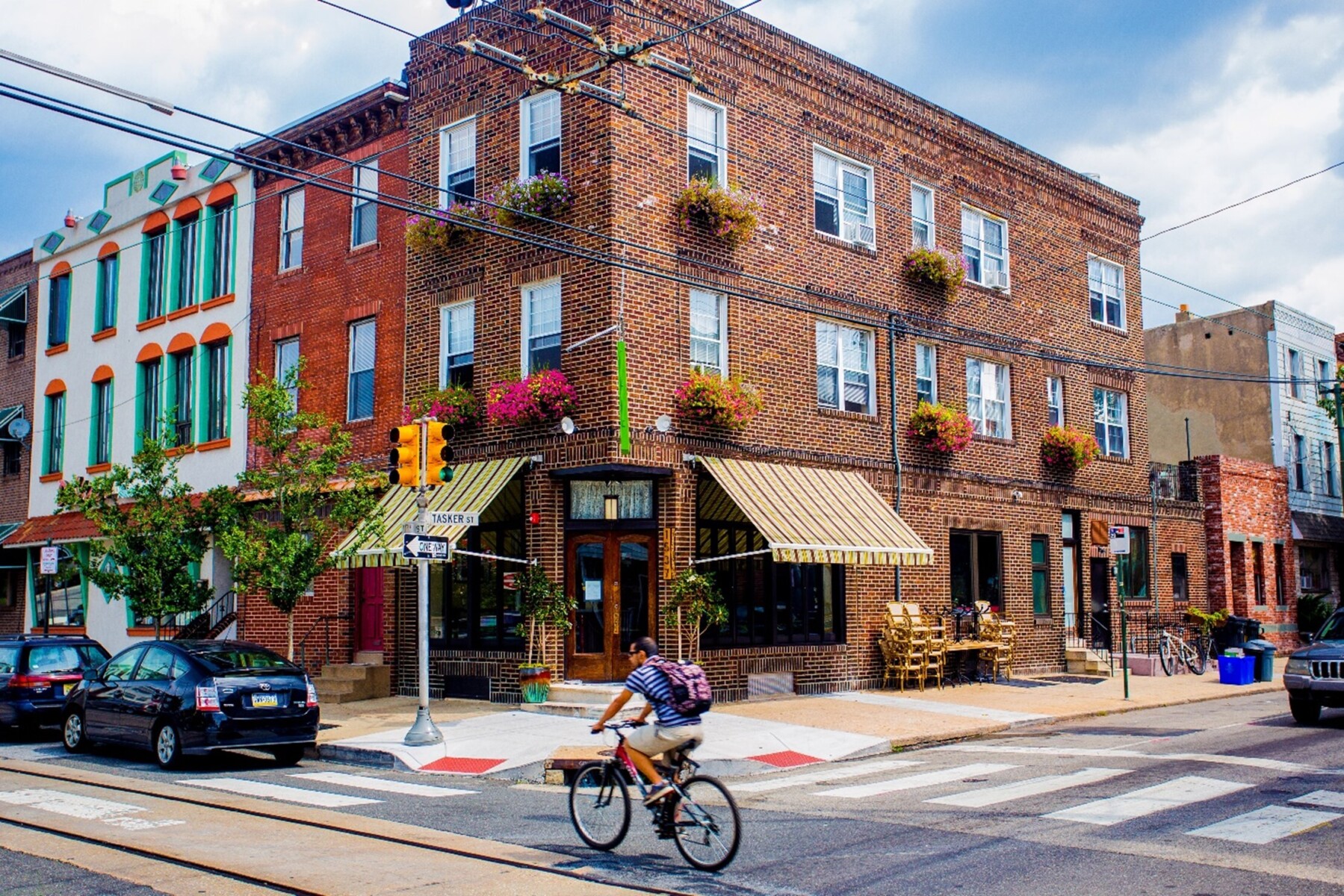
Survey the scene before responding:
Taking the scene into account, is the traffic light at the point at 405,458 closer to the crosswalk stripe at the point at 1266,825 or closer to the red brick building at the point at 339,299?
the red brick building at the point at 339,299

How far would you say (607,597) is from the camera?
62.0 feet

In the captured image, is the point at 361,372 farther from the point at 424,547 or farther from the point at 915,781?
the point at 915,781

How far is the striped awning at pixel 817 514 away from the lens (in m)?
18.3

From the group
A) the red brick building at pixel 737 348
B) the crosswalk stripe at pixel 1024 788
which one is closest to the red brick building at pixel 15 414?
the red brick building at pixel 737 348

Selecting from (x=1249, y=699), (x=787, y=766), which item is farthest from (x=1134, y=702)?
(x=787, y=766)

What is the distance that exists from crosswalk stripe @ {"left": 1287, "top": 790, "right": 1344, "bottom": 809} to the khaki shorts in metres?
5.51

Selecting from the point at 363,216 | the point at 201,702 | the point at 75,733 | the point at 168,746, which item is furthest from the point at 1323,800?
the point at 363,216

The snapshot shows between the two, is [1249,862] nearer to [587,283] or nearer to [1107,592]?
[587,283]

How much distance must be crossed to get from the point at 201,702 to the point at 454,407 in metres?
7.47

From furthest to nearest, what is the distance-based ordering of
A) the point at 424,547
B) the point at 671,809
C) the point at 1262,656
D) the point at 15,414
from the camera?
the point at 15,414 → the point at 1262,656 → the point at 424,547 → the point at 671,809

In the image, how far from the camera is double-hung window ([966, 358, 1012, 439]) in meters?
25.3

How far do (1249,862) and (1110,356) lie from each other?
22.5 meters

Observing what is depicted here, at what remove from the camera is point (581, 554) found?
19141 mm

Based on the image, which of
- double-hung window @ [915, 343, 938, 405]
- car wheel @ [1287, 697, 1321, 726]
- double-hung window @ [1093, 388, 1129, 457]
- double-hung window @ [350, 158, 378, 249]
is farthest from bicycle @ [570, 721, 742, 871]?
double-hung window @ [1093, 388, 1129, 457]
